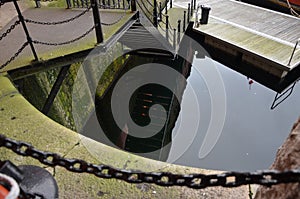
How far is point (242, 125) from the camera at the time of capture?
280 inches

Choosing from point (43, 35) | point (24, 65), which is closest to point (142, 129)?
point (43, 35)

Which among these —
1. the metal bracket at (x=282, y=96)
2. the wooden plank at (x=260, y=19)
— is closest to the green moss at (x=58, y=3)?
the metal bracket at (x=282, y=96)

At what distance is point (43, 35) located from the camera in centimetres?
410

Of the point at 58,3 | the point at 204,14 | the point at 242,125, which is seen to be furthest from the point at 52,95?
the point at 204,14

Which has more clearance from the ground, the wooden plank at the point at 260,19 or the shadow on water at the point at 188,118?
the wooden plank at the point at 260,19

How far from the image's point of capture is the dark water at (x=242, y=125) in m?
6.36

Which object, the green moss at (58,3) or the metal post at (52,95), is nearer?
the metal post at (52,95)

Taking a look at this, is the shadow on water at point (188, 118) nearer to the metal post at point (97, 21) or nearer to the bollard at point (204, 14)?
the metal post at point (97, 21)

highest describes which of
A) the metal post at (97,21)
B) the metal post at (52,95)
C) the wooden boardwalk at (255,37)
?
the metal post at (97,21)

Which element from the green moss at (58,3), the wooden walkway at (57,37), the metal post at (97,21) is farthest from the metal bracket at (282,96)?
the green moss at (58,3)

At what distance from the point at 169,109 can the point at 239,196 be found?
215 inches

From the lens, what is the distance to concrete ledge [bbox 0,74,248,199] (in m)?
1.90

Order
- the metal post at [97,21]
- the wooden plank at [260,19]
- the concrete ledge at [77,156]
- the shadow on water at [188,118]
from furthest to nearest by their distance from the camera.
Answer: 1. the wooden plank at [260,19]
2. the shadow on water at [188,118]
3. the metal post at [97,21]
4. the concrete ledge at [77,156]

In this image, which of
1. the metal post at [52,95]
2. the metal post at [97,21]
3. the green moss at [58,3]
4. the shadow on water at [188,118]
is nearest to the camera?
the metal post at [97,21]
